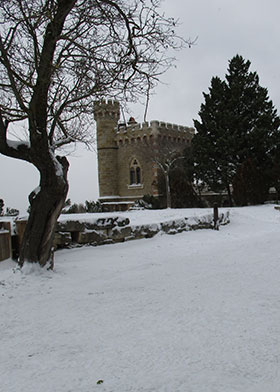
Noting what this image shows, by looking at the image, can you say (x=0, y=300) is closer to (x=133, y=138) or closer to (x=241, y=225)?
(x=241, y=225)

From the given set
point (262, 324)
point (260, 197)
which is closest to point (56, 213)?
point (262, 324)

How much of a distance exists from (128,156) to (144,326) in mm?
29963

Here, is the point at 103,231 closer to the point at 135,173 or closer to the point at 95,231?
the point at 95,231

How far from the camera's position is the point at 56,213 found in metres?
6.02

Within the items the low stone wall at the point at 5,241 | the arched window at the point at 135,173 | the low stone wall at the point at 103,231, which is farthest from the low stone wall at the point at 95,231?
the arched window at the point at 135,173

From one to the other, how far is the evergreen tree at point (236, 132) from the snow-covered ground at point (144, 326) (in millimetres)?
16974

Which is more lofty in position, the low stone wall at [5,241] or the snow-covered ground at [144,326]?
the low stone wall at [5,241]

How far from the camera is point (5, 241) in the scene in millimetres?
6898

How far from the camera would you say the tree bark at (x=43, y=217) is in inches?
230

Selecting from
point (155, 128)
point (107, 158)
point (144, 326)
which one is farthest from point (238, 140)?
point (144, 326)

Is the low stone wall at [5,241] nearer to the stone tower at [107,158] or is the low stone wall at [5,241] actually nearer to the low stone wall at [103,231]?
the low stone wall at [103,231]

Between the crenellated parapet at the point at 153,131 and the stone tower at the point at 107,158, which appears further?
the stone tower at the point at 107,158

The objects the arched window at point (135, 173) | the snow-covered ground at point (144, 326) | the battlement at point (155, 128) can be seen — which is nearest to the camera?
the snow-covered ground at point (144, 326)

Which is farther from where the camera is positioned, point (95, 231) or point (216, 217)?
point (216, 217)
